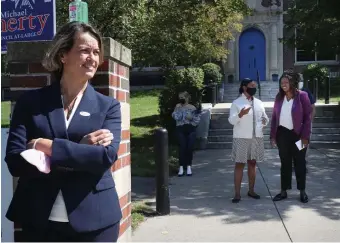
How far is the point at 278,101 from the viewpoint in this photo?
21.8ft

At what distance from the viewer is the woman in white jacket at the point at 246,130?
260 inches

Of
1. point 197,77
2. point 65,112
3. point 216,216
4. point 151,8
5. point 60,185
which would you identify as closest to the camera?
point 60,185

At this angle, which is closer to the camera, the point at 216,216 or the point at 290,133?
the point at 216,216

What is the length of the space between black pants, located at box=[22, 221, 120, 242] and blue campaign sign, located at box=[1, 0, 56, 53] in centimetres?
302

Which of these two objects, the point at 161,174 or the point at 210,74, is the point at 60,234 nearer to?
the point at 161,174

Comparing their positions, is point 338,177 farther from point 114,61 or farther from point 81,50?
point 81,50

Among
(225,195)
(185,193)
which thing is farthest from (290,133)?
(185,193)

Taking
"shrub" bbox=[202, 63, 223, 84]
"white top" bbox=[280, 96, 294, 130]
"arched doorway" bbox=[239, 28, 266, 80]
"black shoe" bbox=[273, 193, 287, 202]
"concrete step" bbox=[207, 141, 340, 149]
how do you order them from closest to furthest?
1. "white top" bbox=[280, 96, 294, 130]
2. "black shoe" bbox=[273, 193, 287, 202]
3. "concrete step" bbox=[207, 141, 340, 149]
4. "shrub" bbox=[202, 63, 223, 84]
5. "arched doorway" bbox=[239, 28, 266, 80]

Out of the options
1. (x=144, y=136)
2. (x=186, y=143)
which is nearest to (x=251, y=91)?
(x=186, y=143)

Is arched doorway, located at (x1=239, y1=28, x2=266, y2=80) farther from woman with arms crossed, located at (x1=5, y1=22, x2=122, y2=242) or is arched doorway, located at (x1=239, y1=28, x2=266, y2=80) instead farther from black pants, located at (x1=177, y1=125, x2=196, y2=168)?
woman with arms crossed, located at (x1=5, y1=22, x2=122, y2=242)

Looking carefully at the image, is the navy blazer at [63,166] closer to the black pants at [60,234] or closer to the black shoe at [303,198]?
the black pants at [60,234]

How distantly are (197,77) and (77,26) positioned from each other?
1240 cm

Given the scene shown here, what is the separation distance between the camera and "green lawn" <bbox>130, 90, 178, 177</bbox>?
378 inches

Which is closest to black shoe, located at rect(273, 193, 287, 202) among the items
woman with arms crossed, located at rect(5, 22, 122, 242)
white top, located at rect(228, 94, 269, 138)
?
Answer: white top, located at rect(228, 94, 269, 138)
